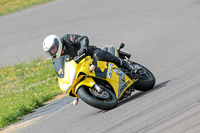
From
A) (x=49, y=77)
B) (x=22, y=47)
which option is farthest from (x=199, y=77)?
(x=22, y=47)

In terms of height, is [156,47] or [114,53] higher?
[114,53]

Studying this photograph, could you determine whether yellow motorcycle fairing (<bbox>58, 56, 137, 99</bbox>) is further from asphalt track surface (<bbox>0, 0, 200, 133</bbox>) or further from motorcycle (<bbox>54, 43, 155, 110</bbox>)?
asphalt track surface (<bbox>0, 0, 200, 133</bbox>)

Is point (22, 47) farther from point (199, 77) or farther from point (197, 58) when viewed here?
point (199, 77)

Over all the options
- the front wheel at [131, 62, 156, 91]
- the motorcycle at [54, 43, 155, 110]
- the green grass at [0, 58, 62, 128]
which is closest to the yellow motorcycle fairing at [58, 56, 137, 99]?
the motorcycle at [54, 43, 155, 110]

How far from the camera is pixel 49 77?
510 inches

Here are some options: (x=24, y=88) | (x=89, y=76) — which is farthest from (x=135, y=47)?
(x=89, y=76)

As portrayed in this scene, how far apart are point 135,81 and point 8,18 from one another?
1679 cm

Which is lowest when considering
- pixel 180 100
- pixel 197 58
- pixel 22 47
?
pixel 22 47

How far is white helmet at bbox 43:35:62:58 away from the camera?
7.38m

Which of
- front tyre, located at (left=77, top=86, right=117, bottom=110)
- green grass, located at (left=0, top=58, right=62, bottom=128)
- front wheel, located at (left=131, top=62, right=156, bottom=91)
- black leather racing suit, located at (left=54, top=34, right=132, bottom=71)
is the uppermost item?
black leather racing suit, located at (left=54, top=34, right=132, bottom=71)

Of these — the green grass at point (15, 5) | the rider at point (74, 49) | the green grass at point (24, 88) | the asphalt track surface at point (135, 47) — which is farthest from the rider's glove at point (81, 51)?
the green grass at point (15, 5)

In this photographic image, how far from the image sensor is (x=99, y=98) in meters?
7.20

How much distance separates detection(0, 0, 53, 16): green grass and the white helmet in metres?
18.5

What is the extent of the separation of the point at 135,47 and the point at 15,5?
14.7 meters
